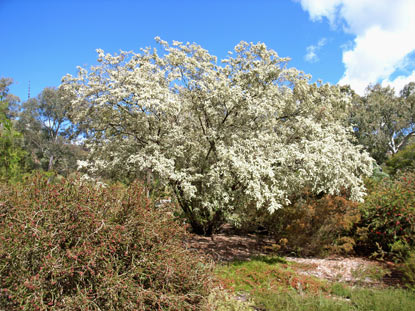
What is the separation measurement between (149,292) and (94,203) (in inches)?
41.8

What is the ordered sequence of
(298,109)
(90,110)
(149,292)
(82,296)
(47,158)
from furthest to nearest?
(47,158) < (298,109) < (90,110) < (149,292) < (82,296)

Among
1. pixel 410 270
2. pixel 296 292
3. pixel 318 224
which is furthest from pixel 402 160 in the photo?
pixel 296 292

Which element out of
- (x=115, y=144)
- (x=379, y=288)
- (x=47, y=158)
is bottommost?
(x=379, y=288)

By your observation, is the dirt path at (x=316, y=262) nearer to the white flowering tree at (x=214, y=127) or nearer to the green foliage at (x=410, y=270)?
the green foliage at (x=410, y=270)

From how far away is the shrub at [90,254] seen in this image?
8.32ft

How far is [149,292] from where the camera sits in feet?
9.25

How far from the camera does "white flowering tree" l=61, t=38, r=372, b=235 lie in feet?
21.3

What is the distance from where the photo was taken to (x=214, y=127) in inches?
305

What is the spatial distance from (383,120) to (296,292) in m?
30.5

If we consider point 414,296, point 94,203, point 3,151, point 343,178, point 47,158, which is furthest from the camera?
point 47,158

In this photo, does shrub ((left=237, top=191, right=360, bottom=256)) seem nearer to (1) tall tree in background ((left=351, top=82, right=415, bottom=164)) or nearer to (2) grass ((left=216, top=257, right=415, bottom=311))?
(2) grass ((left=216, top=257, right=415, bottom=311))

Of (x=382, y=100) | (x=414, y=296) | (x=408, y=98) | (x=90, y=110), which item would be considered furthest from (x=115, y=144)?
(x=408, y=98)

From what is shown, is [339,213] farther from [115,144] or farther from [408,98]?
[408,98]

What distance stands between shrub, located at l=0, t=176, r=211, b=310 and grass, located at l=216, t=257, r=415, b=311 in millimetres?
1754
